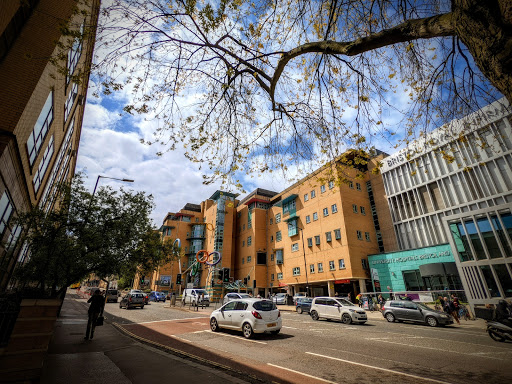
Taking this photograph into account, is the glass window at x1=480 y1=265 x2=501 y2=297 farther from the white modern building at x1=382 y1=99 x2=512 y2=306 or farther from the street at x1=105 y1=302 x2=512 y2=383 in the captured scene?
the street at x1=105 y1=302 x2=512 y2=383

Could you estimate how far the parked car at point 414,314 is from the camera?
47.4 feet

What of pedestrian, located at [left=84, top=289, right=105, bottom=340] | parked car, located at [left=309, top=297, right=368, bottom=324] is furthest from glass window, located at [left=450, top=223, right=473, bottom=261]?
pedestrian, located at [left=84, top=289, right=105, bottom=340]

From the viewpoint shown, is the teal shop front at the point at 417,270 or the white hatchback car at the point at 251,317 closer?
the white hatchback car at the point at 251,317

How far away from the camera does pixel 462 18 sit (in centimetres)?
323

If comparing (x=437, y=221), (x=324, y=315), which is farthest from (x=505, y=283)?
(x=324, y=315)

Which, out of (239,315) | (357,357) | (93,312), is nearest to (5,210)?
(93,312)

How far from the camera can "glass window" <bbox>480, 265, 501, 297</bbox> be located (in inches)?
711

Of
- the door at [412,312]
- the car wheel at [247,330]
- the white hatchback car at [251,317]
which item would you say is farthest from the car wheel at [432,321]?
the car wheel at [247,330]

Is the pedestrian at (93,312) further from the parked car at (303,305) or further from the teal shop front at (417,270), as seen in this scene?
the teal shop front at (417,270)

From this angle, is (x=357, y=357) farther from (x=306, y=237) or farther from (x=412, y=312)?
(x=306, y=237)

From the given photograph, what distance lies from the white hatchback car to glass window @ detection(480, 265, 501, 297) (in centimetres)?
1827

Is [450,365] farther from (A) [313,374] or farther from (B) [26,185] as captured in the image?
(B) [26,185]

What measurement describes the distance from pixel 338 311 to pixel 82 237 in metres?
15.4

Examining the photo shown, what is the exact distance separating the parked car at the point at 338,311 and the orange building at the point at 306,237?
29.4 feet
